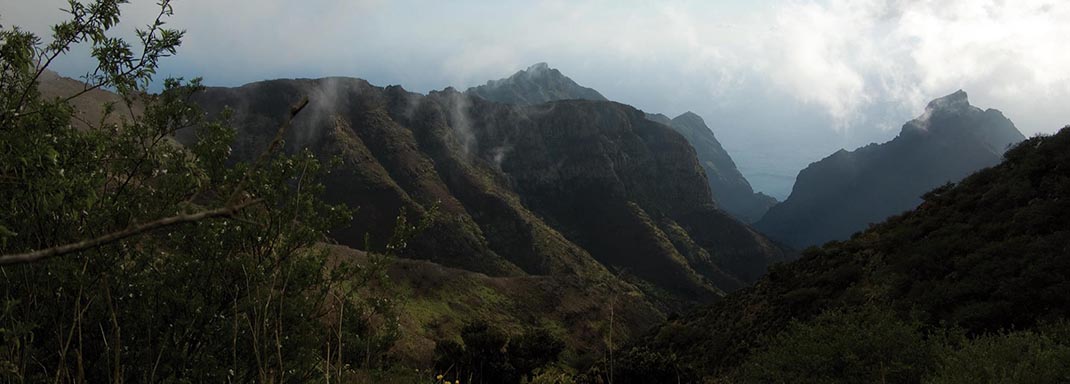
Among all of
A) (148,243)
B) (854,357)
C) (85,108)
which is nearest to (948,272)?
(854,357)

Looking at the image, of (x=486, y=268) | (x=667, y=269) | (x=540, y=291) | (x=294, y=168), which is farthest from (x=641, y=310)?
(x=294, y=168)

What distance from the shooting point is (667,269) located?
199m

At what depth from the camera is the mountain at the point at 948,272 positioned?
77.2 ft

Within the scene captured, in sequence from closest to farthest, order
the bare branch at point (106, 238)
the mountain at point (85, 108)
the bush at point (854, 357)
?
the bare branch at point (106, 238)
the mountain at point (85, 108)
the bush at point (854, 357)

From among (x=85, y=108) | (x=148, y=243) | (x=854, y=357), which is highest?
(x=85, y=108)

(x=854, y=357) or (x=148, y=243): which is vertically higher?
(x=148, y=243)

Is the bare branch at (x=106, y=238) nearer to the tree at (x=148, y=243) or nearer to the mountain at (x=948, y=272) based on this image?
the tree at (x=148, y=243)

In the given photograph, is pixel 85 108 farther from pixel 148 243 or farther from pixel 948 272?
pixel 948 272

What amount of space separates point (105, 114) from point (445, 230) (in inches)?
6531

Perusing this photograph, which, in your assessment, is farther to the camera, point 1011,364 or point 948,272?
point 948,272

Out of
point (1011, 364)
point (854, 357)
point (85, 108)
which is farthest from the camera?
point (85, 108)

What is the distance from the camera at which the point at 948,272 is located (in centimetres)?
3111

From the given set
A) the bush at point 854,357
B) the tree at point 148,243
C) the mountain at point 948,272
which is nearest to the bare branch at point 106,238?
the tree at point 148,243

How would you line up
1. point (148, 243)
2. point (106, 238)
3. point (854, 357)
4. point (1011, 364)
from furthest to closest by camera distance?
point (854, 357), point (1011, 364), point (148, 243), point (106, 238)
